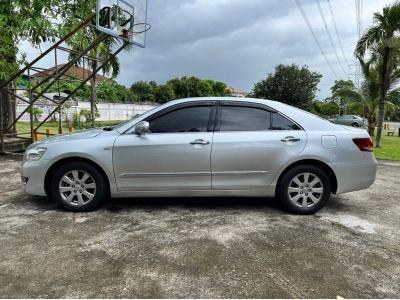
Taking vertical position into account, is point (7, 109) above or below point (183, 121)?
above

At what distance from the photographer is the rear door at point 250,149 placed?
193 inches

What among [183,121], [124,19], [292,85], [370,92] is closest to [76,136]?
[183,121]

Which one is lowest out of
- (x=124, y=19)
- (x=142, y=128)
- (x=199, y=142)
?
(x=199, y=142)

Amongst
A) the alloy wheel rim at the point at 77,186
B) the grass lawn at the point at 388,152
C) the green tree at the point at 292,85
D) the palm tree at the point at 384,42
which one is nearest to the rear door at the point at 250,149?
the alloy wheel rim at the point at 77,186

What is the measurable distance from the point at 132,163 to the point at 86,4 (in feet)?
22.3

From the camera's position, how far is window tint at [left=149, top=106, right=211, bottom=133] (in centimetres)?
499

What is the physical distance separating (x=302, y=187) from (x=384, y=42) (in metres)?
12.9

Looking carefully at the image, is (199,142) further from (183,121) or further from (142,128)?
(142,128)

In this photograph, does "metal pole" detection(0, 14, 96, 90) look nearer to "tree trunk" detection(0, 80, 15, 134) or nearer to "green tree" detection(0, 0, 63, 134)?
"green tree" detection(0, 0, 63, 134)

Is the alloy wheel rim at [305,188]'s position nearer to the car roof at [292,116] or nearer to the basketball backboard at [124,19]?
the car roof at [292,116]

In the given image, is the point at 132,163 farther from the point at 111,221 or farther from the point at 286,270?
the point at 286,270

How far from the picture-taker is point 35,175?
4.97m

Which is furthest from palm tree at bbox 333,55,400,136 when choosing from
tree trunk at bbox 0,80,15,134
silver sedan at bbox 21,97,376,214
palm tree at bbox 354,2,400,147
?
tree trunk at bbox 0,80,15,134

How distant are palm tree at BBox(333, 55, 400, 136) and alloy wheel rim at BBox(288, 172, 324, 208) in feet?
46.1
